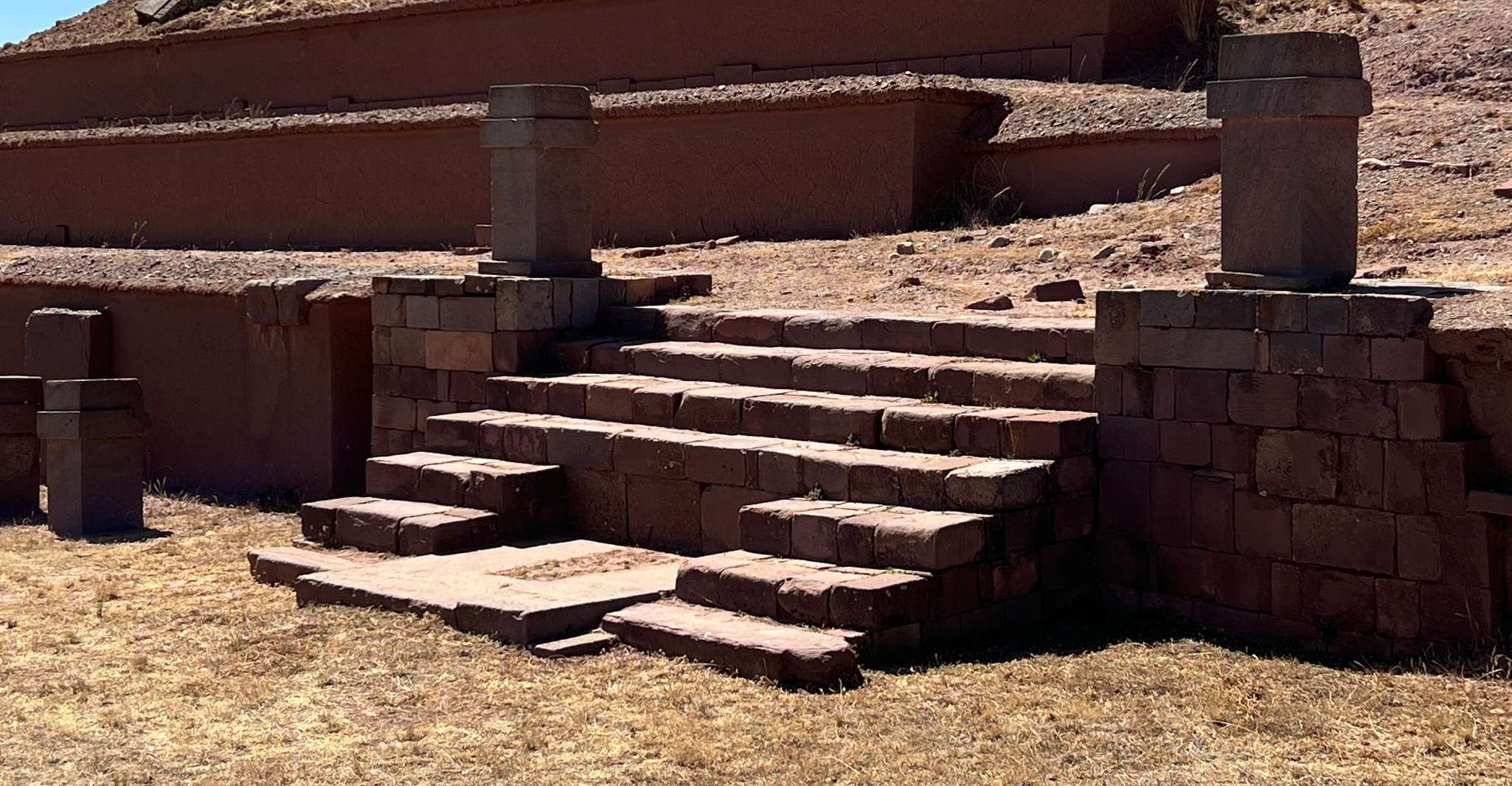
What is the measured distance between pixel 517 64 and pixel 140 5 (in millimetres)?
8294

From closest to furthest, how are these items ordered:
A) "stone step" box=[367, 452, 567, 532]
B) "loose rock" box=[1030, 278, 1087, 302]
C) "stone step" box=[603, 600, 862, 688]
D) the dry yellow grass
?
the dry yellow grass
"stone step" box=[603, 600, 862, 688]
"stone step" box=[367, 452, 567, 532]
"loose rock" box=[1030, 278, 1087, 302]

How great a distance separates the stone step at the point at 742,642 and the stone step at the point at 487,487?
2150 millimetres

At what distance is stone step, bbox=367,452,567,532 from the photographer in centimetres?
1017

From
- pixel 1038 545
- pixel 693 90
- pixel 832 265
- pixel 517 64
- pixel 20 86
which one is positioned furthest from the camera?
pixel 20 86

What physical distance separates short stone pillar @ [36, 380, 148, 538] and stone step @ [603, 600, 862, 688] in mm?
5447

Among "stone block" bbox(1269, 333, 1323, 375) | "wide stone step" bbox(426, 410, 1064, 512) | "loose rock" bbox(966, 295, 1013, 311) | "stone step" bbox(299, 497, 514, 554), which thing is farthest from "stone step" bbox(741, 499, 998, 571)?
"loose rock" bbox(966, 295, 1013, 311)

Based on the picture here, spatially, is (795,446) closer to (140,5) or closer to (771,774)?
(771,774)

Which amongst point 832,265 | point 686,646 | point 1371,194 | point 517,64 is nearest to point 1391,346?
point 686,646

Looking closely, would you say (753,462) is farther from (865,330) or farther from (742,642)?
(742,642)

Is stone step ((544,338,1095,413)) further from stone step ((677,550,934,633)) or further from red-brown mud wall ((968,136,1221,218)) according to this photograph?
red-brown mud wall ((968,136,1221,218))

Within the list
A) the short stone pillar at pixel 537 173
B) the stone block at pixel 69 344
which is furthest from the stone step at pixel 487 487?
the stone block at pixel 69 344

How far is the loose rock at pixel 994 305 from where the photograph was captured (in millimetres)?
11156

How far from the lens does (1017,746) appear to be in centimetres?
645

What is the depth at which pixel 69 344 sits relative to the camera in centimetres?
1480
